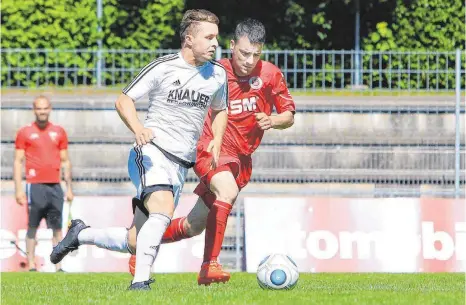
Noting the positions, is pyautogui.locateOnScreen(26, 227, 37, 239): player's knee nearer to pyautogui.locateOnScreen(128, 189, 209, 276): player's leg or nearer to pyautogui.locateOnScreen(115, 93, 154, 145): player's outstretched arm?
pyautogui.locateOnScreen(128, 189, 209, 276): player's leg

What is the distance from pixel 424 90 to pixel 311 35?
507 centimetres

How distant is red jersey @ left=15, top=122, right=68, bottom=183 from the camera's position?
16828 mm

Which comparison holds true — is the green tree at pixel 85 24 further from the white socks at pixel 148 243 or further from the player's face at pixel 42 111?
the white socks at pixel 148 243

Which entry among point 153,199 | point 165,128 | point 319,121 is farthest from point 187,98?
point 319,121

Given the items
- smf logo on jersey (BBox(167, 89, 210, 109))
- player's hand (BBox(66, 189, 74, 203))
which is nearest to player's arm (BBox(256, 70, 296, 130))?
smf logo on jersey (BBox(167, 89, 210, 109))

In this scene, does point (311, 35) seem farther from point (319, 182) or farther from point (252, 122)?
point (252, 122)

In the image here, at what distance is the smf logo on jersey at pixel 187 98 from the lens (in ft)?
35.3

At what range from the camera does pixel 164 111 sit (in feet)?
35.3

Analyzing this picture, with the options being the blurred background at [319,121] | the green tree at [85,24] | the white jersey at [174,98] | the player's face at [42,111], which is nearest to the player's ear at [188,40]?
the white jersey at [174,98]

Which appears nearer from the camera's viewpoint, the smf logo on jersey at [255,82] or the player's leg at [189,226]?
the player's leg at [189,226]

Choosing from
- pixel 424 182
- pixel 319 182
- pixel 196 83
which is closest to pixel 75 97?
pixel 319 182

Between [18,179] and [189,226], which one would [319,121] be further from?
[189,226]

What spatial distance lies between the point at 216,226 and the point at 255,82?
4.83ft

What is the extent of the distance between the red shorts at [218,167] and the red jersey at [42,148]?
16.1ft
